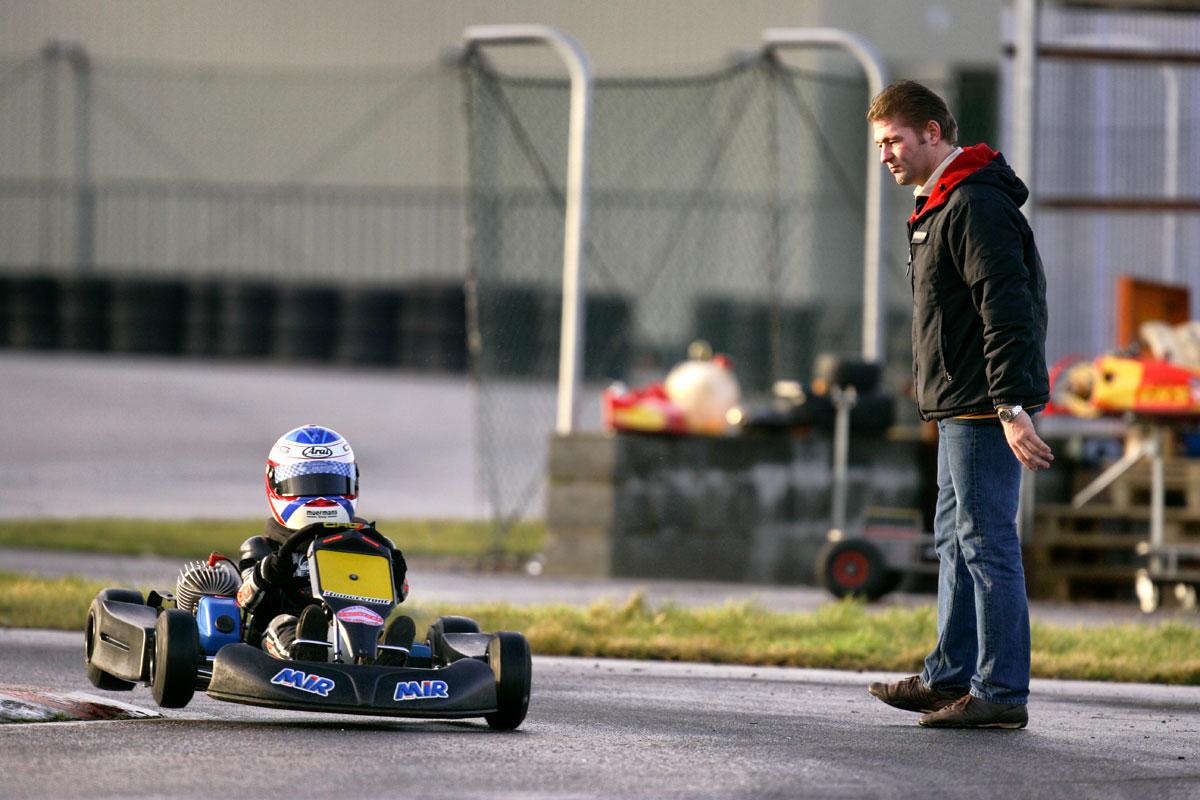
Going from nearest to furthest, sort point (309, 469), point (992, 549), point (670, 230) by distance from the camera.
Answer: point (992, 549)
point (309, 469)
point (670, 230)

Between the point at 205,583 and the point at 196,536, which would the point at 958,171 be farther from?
the point at 196,536

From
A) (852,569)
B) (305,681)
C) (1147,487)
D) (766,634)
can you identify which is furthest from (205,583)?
(1147,487)

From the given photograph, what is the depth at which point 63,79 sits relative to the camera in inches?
905

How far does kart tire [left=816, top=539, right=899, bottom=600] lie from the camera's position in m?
9.81

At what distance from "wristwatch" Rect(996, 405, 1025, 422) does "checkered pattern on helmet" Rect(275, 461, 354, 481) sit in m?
1.99

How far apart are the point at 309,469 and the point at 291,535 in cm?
23

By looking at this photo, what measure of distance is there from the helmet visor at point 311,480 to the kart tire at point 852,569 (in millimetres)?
4593

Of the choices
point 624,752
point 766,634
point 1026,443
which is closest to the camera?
point 624,752

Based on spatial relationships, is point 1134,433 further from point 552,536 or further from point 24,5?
point 24,5

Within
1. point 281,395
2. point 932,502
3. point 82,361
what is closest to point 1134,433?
point 932,502

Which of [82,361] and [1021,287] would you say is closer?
[1021,287]

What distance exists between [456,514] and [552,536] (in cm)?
469

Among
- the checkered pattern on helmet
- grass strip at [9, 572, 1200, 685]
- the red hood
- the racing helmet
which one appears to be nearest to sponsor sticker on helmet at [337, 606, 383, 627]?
the racing helmet

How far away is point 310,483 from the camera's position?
5660mm
